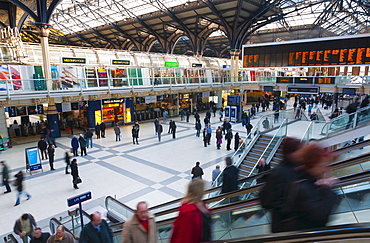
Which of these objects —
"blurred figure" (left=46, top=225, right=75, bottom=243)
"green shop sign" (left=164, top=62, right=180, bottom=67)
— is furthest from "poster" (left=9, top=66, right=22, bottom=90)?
"blurred figure" (left=46, top=225, right=75, bottom=243)

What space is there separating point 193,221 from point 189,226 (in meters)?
0.06

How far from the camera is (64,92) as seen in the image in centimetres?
1827

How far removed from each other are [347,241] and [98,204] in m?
8.82

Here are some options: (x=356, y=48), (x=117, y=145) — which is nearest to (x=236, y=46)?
(x=356, y=48)

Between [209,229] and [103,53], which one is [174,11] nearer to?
[103,53]

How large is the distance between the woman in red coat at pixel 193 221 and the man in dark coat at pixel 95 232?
1.98m

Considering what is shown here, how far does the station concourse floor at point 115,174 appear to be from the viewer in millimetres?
9320

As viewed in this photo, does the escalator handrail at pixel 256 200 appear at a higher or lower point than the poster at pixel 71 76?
lower

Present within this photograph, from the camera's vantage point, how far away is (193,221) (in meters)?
2.53

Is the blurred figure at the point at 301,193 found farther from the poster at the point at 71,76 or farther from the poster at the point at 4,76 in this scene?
the poster at the point at 71,76

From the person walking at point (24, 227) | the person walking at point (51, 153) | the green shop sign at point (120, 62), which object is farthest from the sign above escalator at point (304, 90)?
the person walking at point (24, 227)

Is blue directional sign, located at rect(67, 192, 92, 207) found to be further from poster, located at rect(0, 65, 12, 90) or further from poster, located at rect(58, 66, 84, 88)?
poster, located at rect(58, 66, 84, 88)

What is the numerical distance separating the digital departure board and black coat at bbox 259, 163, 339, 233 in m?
19.6

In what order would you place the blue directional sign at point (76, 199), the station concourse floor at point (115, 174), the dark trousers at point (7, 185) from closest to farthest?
the blue directional sign at point (76, 199) → the station concourse floor at point (115, 174) → the dark trousers at point (7, 185)
